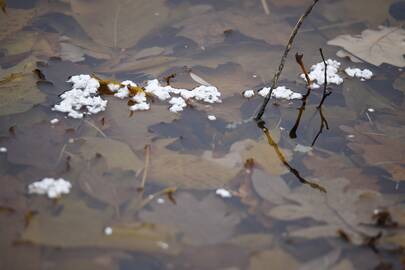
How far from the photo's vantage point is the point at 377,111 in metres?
2.17

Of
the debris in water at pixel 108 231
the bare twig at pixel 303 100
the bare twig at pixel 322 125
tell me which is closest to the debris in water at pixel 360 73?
the bare twig at pixel 303 100

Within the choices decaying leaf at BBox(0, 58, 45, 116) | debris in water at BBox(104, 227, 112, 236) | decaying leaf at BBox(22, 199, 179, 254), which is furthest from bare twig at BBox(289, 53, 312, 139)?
decaying leaf at BBox(0, 58, 45, 116)

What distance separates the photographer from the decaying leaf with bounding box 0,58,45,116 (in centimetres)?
199

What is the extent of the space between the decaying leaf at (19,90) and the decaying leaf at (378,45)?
5.01 ft

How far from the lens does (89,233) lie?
5.00 feet

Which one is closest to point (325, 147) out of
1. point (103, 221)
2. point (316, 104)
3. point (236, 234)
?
point (316, 104)

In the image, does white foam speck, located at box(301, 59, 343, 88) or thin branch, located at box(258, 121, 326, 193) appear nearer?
thin branch, located at box(258, 121, 326, 193)

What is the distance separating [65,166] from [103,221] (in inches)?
11.7

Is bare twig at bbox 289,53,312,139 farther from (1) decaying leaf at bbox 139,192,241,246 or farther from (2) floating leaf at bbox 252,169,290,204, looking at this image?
(1) decaying leaf at bbox 139,192,241,246

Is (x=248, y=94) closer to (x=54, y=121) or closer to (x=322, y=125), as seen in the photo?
(x=322, y=125)

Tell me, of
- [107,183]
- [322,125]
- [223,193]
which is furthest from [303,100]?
[107,183]

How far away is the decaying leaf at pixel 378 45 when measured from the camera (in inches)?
96.7

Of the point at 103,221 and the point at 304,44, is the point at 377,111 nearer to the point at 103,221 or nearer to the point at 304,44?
the point at 304,44

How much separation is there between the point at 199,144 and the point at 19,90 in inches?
32.4
